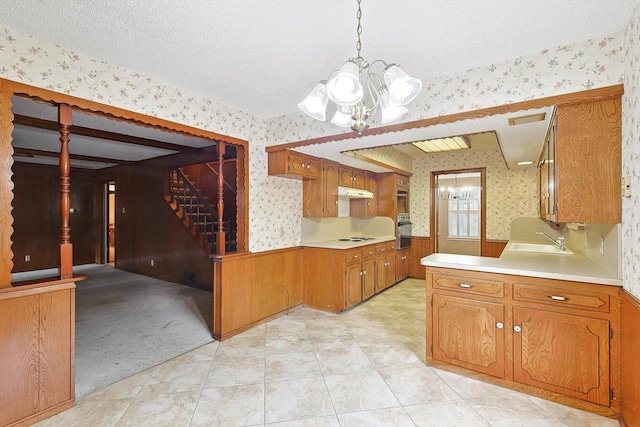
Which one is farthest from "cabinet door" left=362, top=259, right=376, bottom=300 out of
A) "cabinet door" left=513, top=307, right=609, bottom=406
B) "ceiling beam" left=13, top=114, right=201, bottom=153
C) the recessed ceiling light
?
"ceiling beam" left=13, top=114, right=201, bottom=153

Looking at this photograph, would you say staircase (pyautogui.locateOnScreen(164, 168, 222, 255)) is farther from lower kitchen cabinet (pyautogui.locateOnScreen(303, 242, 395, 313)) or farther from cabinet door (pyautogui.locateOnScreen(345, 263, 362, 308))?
cabinet door (pyautogui.locateOnScreen(345, 263, 362, 308))

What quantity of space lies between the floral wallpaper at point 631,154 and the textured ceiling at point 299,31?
0.19 m

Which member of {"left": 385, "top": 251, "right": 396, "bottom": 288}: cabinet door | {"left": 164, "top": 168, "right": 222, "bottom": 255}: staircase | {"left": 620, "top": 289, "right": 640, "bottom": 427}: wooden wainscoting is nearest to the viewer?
{"left": 620, "top": 289, "right": 640, "bottom": 427}: wooden wainscoting

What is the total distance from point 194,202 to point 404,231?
4413mm

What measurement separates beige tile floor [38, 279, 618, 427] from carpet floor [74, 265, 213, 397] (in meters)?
0.23

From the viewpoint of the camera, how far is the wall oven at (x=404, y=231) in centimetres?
565

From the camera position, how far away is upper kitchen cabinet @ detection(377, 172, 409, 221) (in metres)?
5.58

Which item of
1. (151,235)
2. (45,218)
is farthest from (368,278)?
(45,218)

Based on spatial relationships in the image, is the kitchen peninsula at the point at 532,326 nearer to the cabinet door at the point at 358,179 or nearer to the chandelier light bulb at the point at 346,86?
the chandelier light bulb at the point at 346,86

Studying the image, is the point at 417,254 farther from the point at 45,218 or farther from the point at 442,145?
the point at 45,218

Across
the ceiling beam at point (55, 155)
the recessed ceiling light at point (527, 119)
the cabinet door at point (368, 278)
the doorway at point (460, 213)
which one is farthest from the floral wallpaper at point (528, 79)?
the ceiling beam at point (55, 155)

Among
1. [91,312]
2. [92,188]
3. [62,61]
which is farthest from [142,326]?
[92,188]

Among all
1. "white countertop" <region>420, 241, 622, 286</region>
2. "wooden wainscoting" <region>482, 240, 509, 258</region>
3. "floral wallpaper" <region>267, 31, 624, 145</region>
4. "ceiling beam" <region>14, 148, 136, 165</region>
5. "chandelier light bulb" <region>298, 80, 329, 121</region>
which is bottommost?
"wooden wainscoting" <region>482, 240, 509, 258</region>

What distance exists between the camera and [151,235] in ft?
20.9
